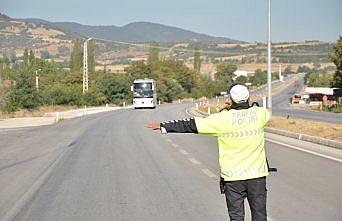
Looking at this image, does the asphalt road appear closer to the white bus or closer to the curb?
the curb

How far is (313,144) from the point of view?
67.8ft

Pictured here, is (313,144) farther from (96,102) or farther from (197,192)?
(96,102)

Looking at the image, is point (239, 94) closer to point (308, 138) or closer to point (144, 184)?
point (144, 184)

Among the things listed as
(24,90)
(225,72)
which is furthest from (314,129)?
(225,72)

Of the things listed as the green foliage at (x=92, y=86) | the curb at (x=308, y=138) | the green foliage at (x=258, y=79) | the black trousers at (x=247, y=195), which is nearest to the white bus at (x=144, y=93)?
the green foliage at (x=92, y=86)

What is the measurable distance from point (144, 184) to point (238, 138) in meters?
5.86

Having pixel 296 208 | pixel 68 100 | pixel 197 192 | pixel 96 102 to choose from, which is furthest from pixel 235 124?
pixel 96 102

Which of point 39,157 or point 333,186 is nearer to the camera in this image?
point 333,186

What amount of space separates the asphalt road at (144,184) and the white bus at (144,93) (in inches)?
1759

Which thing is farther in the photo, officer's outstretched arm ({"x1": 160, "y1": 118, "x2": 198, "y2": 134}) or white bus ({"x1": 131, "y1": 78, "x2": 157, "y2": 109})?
white bus ({"x1": 131, "y1": 78, "x2": 157, "y2": 109})

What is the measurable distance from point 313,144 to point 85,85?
60.1 metres

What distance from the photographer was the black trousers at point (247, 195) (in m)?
5.42

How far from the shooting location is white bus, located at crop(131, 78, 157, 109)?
64312mm

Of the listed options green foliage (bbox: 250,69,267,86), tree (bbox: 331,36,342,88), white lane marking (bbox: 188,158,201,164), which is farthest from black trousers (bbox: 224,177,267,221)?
green foliage (bbox: 250,69,267,86)
